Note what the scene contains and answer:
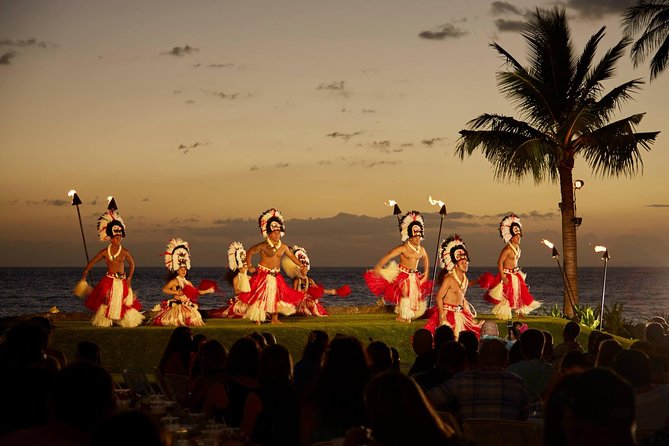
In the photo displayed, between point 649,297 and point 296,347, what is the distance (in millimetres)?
62272

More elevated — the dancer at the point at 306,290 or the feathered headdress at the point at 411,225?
the feathered headdress at the point at 411,225

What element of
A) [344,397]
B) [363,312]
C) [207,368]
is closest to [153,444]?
[344,397]

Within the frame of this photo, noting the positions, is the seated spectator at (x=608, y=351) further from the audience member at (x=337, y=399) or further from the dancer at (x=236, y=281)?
the dancer at (x=236, y=281)

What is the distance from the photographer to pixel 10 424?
3846 mm

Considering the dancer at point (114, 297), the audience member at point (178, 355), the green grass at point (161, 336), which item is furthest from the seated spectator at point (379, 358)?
the dancer at point (114, 297)

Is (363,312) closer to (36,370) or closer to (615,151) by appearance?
(615,151)

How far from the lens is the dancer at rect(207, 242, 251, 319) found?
16828mm

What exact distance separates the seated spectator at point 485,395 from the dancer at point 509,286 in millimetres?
10807

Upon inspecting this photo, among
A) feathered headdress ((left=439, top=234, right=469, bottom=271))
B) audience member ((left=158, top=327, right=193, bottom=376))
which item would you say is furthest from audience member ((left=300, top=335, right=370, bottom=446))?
feathered headdress ((left=439, top=234, right=469, bottom=271))

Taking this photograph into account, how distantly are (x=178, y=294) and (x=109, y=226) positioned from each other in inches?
57.7

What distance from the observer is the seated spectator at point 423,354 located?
291 inches

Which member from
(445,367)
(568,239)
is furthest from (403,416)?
(568,239)

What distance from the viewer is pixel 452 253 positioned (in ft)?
47.4

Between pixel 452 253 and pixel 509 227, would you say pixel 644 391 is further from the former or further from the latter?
pixel 509 227
